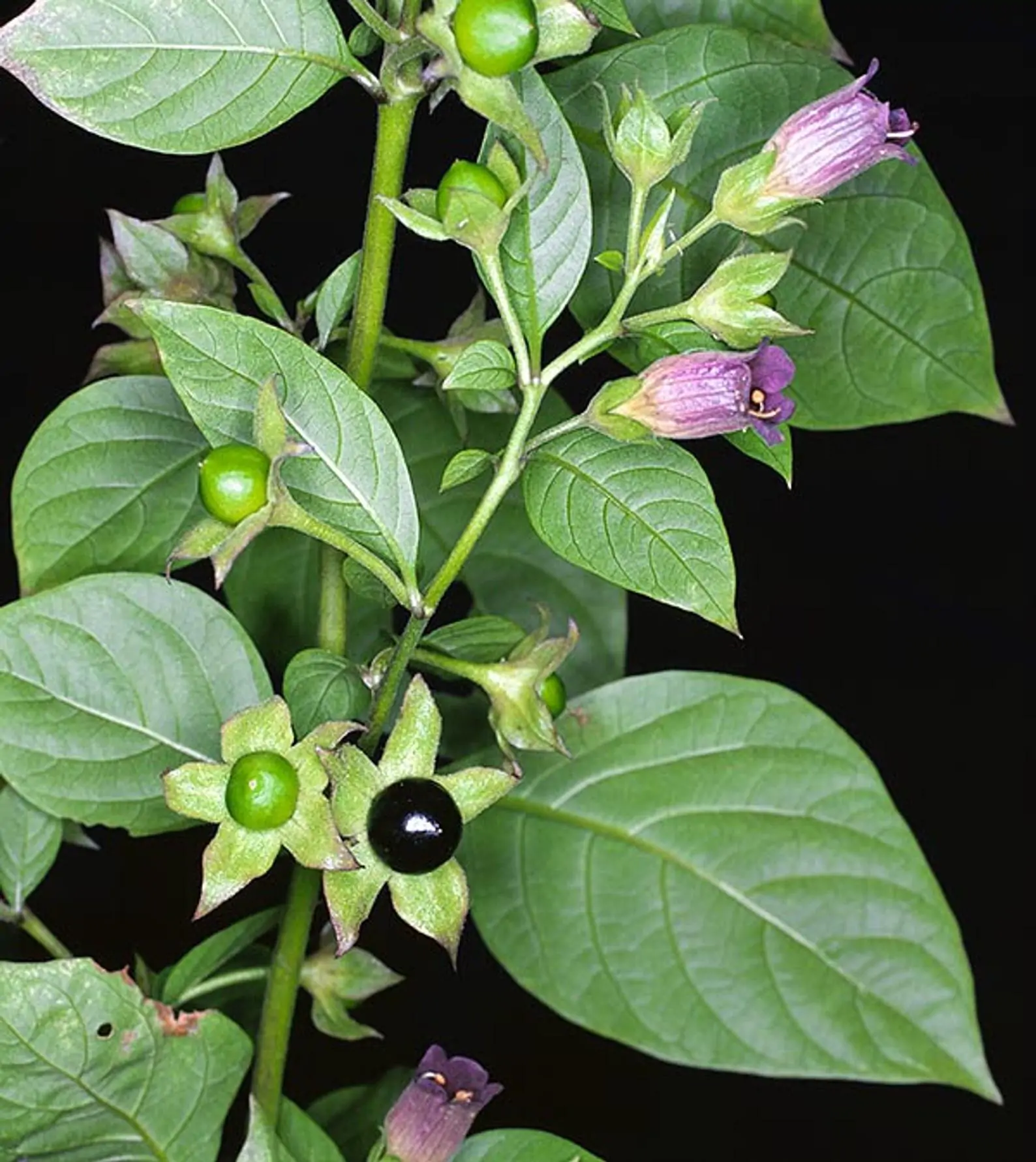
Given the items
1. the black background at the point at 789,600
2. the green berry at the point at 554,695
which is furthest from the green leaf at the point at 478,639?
the black background at the point at 789,600

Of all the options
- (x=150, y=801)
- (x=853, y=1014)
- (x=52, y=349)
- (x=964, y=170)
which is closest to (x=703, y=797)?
(x=853, y=1014)

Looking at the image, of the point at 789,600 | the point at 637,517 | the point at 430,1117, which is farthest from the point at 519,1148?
the point at 789,600

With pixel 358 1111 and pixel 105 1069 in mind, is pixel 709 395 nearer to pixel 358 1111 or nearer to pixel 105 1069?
pixel 105 1069

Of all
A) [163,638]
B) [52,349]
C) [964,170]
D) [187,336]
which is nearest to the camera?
[187,336]

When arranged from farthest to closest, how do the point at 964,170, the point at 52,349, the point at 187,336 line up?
the point at 964,170 → the point at 52,349 → the point at 187,336

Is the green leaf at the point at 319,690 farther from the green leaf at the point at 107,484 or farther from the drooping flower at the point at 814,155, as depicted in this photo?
the drooping flower at the point at 814,155

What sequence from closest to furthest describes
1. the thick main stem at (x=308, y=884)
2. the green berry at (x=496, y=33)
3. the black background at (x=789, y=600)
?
the green berry at (x=496, y=33) → the thick main stem at (x=308, y=884) → the black background at (x=789, y=600)

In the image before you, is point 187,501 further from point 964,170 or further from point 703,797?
point 964,170
